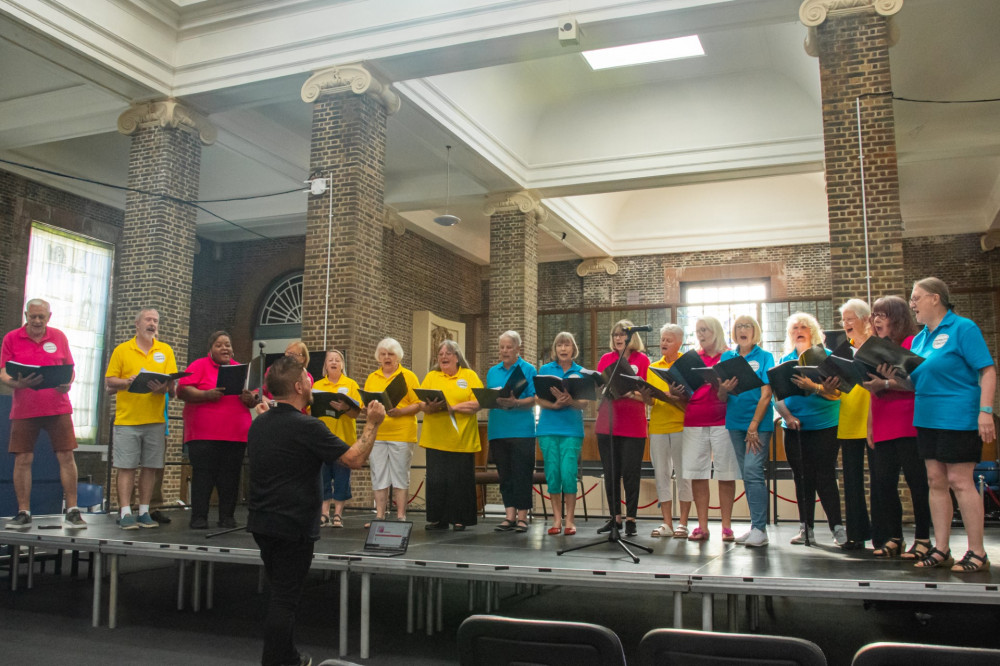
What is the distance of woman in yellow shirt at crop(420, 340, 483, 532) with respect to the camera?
6.93m

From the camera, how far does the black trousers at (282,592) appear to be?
384 cm

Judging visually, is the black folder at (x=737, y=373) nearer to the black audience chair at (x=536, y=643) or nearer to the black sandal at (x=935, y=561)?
the black sandal at (x=935, y=561)

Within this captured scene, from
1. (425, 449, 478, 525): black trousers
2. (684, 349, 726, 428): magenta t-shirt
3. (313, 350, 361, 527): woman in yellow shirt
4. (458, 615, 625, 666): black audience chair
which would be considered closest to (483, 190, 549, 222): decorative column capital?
(313, 350, 361, 527): woman in yellow shirt

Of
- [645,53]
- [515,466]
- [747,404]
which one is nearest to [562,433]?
[515,466]

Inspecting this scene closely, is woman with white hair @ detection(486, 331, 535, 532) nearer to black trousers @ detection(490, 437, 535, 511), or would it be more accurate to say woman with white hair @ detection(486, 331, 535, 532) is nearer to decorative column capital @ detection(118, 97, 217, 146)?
black trousers @ detection(490, 437, 535, 511)

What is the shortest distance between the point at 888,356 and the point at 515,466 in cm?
327

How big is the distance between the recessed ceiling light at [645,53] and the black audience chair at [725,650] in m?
12.2

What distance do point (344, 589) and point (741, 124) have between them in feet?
39.0

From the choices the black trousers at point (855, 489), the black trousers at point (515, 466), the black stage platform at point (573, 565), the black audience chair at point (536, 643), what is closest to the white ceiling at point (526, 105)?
the black trousers at point (515, 466)

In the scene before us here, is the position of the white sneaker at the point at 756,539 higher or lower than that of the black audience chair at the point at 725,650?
lower

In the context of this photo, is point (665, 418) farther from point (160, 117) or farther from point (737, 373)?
point (160, 117)

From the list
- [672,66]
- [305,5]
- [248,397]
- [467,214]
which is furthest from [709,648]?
[467,214]

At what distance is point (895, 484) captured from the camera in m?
5.08

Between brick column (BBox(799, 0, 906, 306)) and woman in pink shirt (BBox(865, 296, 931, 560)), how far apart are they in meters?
3.68
